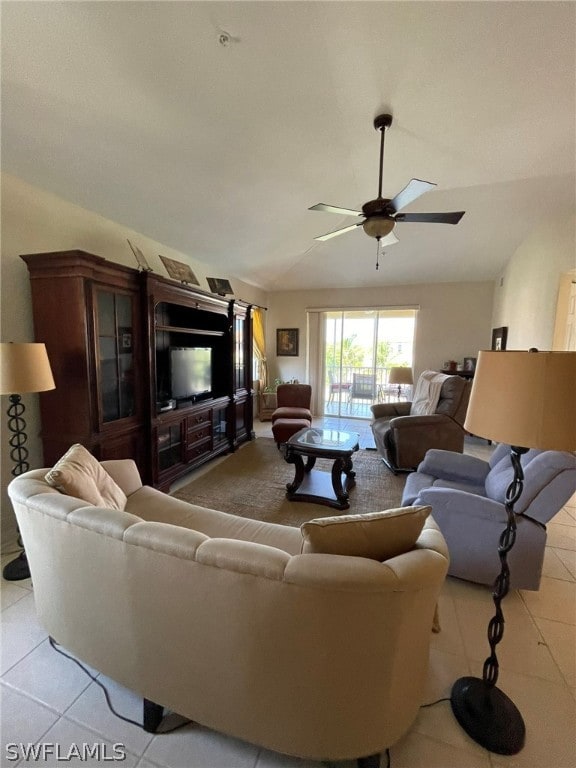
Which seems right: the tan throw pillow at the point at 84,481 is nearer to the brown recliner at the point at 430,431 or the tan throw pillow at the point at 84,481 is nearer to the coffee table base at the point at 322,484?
the coffee table base at the point at 322,484

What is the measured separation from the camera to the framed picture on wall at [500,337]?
481 centimetres

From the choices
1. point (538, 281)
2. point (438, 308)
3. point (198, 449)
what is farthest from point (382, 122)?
point (438, 308)

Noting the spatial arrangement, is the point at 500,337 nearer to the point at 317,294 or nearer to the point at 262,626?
the point at 317,294

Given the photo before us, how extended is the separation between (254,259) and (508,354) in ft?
14.7

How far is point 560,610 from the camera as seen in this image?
1817mm

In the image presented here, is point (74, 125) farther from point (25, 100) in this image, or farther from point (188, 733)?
point (188, 733)

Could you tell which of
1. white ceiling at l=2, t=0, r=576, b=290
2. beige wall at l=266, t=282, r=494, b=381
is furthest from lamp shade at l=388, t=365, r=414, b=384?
white ceiling at l=2, t=0, r=576, b=290

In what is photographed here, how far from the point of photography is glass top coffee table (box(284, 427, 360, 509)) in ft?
9.68

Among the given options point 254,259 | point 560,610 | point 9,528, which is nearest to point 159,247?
point 254,259

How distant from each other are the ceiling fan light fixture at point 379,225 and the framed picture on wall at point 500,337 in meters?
3.28

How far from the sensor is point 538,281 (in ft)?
12.5

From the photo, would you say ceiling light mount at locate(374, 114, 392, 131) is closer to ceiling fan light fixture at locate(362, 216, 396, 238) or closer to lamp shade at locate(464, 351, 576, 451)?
ceiling fan light fixture at locate(362, 216, 396, 238)

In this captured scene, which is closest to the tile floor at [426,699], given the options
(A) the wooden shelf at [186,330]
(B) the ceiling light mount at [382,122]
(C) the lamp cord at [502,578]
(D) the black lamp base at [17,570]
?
(D) the black lamp base at [17,570]

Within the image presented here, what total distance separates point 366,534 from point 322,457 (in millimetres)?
1893
